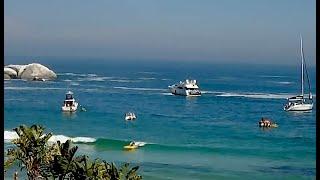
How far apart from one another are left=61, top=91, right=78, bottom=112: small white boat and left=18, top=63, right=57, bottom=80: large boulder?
2.53 ft

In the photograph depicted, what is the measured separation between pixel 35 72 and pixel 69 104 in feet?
3.68

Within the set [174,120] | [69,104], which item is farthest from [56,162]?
[69,104]

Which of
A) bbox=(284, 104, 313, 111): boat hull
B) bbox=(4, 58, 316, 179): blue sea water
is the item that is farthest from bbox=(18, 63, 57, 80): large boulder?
bbox=(284, 104, 313, 111): boat hull

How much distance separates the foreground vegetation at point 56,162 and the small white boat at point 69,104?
7.35 m

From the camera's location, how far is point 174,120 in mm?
10930

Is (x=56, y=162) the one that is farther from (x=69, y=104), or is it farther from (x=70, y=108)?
(x=70, y=108)

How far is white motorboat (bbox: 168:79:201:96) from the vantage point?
39.8ft

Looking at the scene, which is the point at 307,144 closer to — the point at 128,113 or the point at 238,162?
the point at 238,162

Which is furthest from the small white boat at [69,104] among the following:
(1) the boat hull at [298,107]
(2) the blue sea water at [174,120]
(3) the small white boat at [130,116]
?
(1) the boat hull at [298,107]

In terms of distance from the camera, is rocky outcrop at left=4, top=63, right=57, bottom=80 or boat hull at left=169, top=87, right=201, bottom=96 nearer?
rocky outcrop at left=4, top=63, right=57, bottom=80

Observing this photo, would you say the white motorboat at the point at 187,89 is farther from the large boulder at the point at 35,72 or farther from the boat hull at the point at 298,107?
the large boulder at the point at 35,72

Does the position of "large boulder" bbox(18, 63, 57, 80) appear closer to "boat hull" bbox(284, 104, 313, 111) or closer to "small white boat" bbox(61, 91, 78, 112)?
"small white boat" bbox(61, 91, 78, 112)

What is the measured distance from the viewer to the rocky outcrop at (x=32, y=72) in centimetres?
1003
